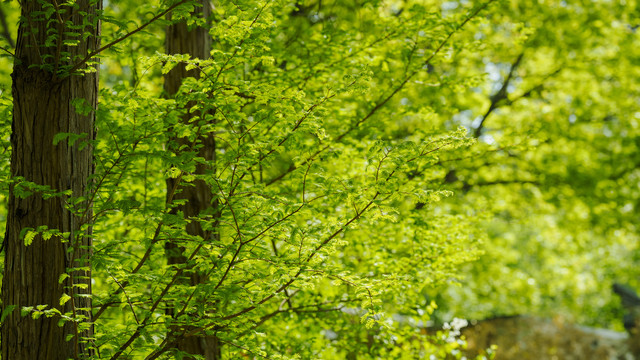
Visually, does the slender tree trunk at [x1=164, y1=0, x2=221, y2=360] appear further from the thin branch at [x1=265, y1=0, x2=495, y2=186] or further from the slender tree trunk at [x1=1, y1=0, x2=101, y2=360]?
the slender tree trunk at [x1=1, y1=0, x2=101, y2=360]

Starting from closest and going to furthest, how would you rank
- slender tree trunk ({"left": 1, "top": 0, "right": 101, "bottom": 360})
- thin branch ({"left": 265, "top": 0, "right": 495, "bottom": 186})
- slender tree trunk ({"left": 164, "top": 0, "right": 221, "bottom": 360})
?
slender tree trunk ({"left": 1, "top": 0, "right": 101, "bottom": 360}), slender tree trunk ({"left": 164, "top": 0, "right": 221, "bottom": 360}), thin branch ({"left": 265, "top": 0, "right": 495, "bottom": 186})

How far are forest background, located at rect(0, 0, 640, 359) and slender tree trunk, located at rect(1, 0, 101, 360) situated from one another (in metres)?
0.02

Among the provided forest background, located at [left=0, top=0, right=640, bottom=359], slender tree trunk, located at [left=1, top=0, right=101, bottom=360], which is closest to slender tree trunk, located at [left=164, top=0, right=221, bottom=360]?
forest background, located at [left=0, top=0, right=640, bottom=359]

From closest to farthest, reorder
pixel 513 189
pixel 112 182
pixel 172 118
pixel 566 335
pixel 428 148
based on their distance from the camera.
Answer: pixel 428 148, pixel 172 118, pixel 112 182, pixel 513 189, pixel 566 335

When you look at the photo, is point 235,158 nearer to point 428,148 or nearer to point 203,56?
point 428,148

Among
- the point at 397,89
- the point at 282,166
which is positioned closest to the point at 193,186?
the point at 282,166

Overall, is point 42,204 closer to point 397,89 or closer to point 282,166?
point 282,166

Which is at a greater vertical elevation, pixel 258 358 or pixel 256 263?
pixel 256 263

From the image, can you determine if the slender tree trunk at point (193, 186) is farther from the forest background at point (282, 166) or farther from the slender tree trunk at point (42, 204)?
the slender tree trunk at point (42, 204)

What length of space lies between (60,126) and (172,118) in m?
0.62

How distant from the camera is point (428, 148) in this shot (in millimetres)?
2963

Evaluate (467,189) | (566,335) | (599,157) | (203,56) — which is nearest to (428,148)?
(203,56)

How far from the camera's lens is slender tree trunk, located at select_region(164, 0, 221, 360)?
4.46 m

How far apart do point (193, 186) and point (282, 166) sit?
1.47 m
